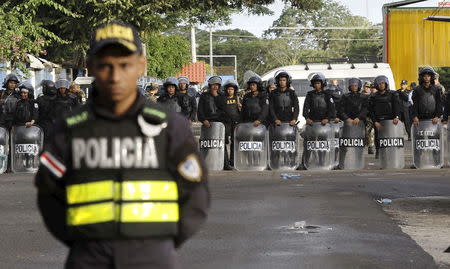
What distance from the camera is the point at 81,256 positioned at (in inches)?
153

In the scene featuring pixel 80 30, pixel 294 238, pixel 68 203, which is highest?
pixel 80 30

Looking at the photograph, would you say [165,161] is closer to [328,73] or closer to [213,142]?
[213,142]

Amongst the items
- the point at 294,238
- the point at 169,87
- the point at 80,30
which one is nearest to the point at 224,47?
the point at 80,30

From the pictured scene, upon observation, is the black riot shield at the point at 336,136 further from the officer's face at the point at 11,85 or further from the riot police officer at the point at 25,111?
the officer's face at the point at 11,85

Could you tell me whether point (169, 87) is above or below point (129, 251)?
above

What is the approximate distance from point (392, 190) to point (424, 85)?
4554mm

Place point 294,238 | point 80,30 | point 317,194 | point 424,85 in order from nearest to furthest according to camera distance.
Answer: point 294,238, point 317,194, point 424,85, point 80,30

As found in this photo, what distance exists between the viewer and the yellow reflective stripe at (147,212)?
388 cm

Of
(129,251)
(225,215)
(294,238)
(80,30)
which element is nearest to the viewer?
(129,251)

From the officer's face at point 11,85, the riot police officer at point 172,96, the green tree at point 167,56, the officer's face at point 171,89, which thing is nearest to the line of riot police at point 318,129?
the riot police officer at point 172,96

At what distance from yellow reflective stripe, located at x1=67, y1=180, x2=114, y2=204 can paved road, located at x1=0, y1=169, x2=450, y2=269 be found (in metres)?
4.98

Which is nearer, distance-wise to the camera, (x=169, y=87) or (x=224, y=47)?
(x=169, y=87)

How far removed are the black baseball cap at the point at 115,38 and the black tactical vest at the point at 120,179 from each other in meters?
0.22

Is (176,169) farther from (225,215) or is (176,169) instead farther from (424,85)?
(424,85)
